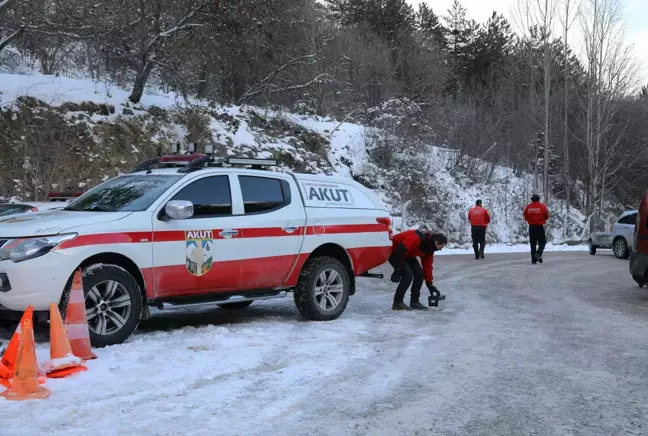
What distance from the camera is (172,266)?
7.04 meters

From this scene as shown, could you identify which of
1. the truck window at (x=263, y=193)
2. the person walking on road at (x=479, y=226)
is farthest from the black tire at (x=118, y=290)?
the person walking on road at (x=479, y=226)

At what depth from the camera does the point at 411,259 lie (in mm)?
9789

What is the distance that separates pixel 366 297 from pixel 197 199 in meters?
4.46

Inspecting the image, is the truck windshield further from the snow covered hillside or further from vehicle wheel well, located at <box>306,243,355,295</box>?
the snow covered hillside

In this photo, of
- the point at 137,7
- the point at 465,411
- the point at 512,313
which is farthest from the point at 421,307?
the point at 137,7

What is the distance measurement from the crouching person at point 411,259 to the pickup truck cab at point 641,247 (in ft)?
12.9

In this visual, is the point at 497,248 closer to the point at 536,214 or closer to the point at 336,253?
the point at 536,214

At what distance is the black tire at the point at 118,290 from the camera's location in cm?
636

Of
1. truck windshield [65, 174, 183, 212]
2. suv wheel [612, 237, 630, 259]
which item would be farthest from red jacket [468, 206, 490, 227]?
truck windshield [65, 174, 183, 212]

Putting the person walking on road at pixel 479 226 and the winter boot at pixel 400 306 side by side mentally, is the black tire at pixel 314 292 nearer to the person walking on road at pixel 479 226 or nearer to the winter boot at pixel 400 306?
the winter boot at pixel 400 306

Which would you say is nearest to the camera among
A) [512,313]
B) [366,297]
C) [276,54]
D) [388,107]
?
[512,313]

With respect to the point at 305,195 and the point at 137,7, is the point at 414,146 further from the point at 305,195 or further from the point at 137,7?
the point at 305,195

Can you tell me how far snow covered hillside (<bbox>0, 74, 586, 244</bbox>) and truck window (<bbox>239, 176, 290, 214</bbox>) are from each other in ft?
38.9

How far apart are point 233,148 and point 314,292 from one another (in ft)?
59.2
